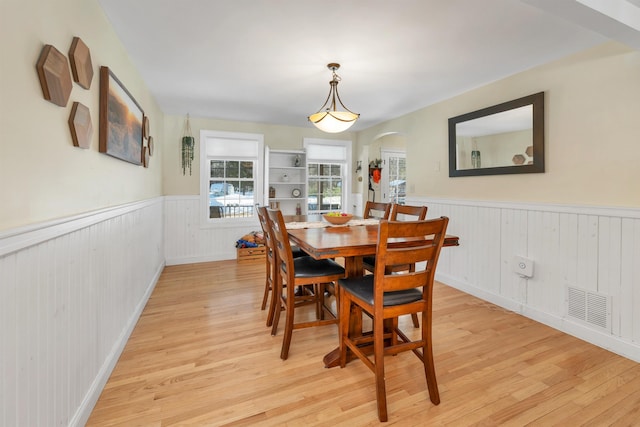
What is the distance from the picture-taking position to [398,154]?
249 inches

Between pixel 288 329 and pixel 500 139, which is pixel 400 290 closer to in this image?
pixel 288 329

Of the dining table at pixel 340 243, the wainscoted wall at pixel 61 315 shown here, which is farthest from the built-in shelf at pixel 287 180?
the wainscoted wall at pixel 61 315

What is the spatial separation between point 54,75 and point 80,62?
0.32m

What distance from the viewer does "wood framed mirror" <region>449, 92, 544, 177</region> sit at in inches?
105

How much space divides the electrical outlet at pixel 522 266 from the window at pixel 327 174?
124 inches

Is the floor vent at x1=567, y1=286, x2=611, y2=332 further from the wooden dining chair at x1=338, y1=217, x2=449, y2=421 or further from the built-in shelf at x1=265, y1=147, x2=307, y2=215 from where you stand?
the built-in shelf at x1=265, y1=147, x2=307, y2=215

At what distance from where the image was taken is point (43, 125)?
3.75ft

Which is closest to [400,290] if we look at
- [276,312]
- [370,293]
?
[370,293]

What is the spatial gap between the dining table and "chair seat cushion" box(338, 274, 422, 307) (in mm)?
171

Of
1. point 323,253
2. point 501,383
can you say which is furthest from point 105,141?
point 501,383

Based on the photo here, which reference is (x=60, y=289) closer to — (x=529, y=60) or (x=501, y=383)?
(x=501, y=383)

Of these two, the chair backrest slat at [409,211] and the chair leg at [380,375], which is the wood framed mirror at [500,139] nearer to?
the chair backrest slat at [409,211]

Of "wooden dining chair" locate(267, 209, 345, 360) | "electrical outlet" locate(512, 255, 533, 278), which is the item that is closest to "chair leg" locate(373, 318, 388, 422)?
"wooden dining chair" locate(267, 209, 345, 360)

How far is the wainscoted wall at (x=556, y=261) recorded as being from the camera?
213cm
